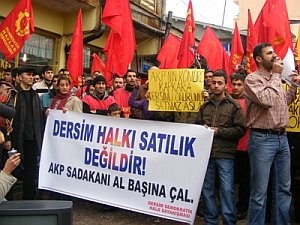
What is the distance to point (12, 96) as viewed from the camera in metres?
5.38

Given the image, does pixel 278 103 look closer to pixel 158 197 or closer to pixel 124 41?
pixel 158 197

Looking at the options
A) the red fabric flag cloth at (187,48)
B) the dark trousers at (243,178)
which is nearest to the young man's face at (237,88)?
the dark trousers at (243,178)

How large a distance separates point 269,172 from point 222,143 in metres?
0.59

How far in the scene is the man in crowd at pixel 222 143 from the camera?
4.64 metres

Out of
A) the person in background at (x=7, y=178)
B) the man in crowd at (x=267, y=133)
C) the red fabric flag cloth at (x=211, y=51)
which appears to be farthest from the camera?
the red fabric flag cloth at (x=211, y=51)

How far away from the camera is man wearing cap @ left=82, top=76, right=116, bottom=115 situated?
6211 millimetres

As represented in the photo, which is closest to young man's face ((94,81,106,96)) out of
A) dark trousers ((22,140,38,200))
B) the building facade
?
dark trousers ((22,140,38,200))

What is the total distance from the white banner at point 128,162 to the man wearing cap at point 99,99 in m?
0.70

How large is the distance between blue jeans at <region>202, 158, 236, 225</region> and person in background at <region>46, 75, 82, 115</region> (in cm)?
188

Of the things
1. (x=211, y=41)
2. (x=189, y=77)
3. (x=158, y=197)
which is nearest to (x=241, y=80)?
(x=189, y=77)

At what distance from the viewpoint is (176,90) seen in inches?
197

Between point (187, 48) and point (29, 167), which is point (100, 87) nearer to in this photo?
point (29, 167)

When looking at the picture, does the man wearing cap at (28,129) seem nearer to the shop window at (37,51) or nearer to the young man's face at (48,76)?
the young man's face at (48,76)

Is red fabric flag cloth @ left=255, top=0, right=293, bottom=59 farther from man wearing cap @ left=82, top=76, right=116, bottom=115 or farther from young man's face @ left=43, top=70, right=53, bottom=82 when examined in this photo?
young man's face @ left=43, top=70, right=53, bottom=82
